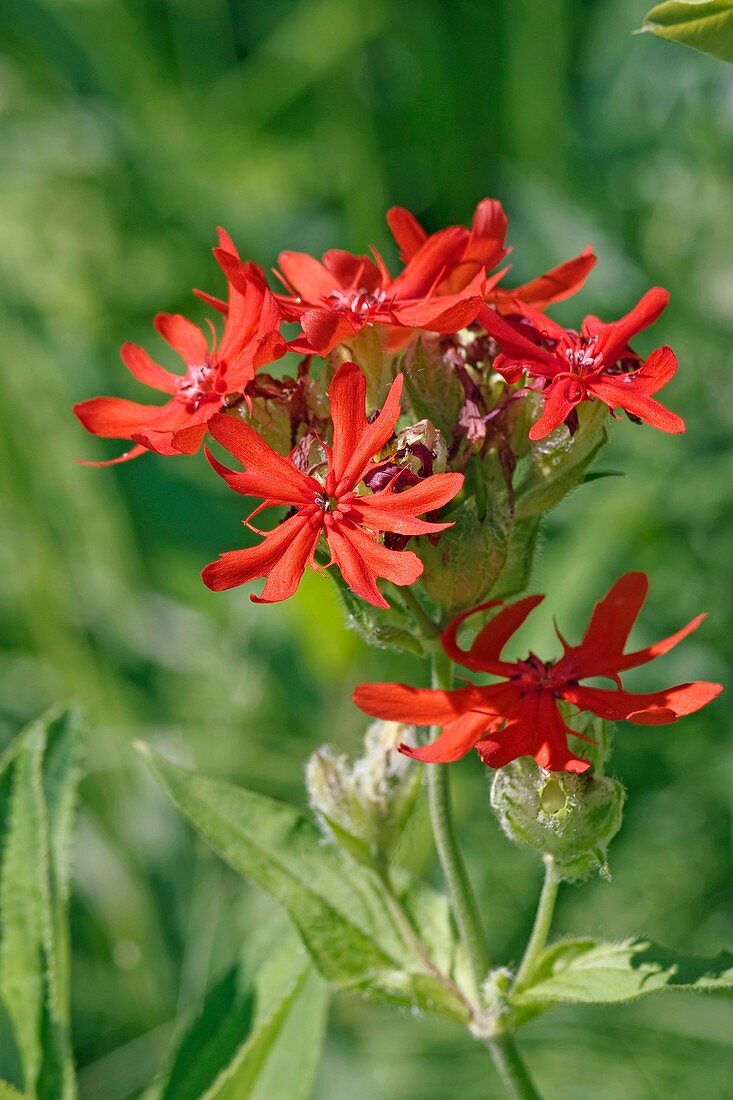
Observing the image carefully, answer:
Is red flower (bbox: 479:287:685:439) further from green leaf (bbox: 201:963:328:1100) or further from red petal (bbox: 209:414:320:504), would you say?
green leaf (bbox: 201:963:328:1100)

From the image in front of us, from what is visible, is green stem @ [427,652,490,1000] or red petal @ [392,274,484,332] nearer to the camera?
red petal @ [392,274,484,332]

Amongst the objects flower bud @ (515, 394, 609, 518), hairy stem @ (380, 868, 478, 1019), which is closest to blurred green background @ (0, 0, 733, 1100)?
hairy stem @ (380, 868, 478, 1019)

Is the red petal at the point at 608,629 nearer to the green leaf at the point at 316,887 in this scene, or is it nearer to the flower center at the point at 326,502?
the flower center at the point at 326,502

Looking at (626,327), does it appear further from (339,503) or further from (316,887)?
(316,887)

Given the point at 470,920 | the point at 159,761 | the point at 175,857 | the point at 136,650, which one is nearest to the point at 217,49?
the point at 136,650

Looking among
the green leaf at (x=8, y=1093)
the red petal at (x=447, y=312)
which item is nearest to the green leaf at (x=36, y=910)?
the green leaf at (x=8, y=1093)

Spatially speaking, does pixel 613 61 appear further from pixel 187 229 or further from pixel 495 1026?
pixel 495 1026

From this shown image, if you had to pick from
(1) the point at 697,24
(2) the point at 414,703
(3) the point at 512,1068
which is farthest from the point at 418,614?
(1) the point at 697,24
